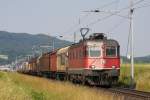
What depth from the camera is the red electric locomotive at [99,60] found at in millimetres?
36344

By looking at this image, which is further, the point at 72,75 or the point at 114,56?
the point at 72,75

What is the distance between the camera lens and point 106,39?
3753 centimetres

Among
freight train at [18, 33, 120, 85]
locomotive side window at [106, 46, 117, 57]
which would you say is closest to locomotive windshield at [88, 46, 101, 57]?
freight train at [18, 33, 120, 85]

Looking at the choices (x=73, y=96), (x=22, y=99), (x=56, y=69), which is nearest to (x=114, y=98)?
(x=73, y=96)

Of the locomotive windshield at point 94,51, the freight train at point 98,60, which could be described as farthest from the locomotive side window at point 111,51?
the locomotive windshield at point 94,51

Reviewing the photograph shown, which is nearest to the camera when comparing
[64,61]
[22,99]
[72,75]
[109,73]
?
[22,99]

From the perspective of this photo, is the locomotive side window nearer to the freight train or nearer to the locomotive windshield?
the freight train

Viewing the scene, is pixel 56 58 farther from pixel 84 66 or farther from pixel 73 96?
pixel 73 96

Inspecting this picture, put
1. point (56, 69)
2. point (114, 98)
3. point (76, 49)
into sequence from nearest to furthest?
point (114, 98), point (76, 49), point (56, 69)

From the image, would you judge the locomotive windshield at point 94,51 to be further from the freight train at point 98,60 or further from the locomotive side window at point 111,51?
the locomotive side window at point 111,51

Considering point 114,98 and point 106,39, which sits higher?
point 106,39

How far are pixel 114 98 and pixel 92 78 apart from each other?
1368 centimetres

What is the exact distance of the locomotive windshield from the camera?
37156 mm

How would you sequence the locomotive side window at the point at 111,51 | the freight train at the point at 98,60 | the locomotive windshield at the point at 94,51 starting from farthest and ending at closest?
the locomotive windshield at the point at 94,51 → the locomotive side window at the point at 111,51 → the freight train at the point at 98,60
